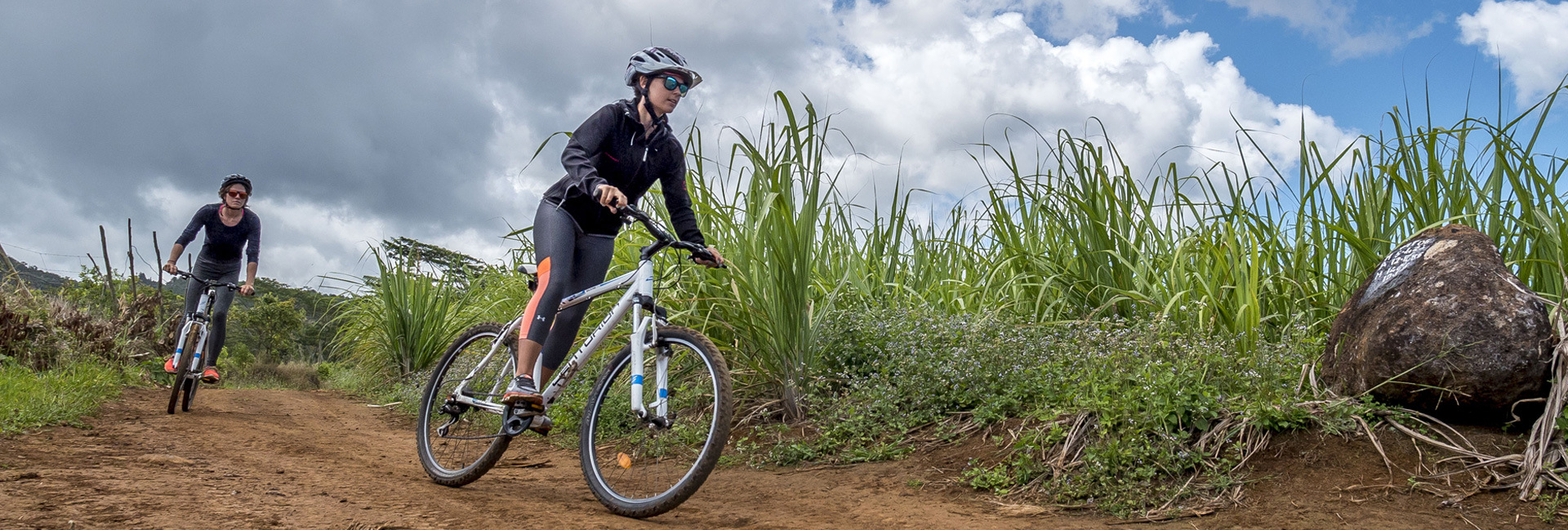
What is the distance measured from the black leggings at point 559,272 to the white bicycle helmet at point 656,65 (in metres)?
0.64

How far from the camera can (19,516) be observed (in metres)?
2.85

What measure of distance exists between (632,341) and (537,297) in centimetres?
53

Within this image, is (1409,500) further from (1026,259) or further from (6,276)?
(6,276)

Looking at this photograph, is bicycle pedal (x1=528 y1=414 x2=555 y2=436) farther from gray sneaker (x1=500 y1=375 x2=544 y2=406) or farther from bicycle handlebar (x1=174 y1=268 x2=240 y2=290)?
bicycle handlebar (x1=174 y1=268 x2=240 y2=290)

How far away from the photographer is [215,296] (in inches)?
293

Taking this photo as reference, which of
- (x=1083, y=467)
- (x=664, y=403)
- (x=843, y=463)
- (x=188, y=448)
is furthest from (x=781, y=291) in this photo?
(x=188, y=448)

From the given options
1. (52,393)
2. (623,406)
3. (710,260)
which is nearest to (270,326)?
(52,393)

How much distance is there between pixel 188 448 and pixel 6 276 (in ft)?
23.7

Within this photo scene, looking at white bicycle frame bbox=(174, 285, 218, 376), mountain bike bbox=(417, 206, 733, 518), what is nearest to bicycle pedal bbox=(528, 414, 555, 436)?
mountain bike bbox=(417, 206, 733, 518)

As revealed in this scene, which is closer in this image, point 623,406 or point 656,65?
point 656,65

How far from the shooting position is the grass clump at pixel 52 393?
207 inches

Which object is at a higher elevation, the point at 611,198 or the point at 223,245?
the point at 223,245

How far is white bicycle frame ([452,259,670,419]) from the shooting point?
11.1ft

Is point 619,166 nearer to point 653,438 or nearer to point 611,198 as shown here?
point 611,198
